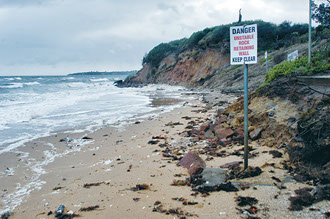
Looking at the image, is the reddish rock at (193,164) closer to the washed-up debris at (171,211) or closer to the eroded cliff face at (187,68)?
the washed-up debris at (171,211)

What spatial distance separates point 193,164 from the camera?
5074 millimetres

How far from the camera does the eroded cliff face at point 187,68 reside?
34.6 m

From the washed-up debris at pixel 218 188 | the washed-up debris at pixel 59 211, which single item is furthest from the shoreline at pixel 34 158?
the washed-up debris at pixel 218 188

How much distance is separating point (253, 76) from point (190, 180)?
19624 millimetres

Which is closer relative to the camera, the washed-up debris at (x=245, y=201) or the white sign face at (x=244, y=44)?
the washed-up debris at (x=245, y=201)

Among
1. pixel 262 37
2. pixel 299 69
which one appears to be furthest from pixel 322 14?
pixel 299 69

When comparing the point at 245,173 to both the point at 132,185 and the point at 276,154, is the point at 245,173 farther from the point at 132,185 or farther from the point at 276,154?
the point at 132,185

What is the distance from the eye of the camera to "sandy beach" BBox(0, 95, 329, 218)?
3498mm

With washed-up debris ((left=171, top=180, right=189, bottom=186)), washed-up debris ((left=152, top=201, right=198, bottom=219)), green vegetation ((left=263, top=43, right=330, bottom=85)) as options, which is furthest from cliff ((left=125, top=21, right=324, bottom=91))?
washed-up debris ((left=152, top=201, right=198, bottom=219))

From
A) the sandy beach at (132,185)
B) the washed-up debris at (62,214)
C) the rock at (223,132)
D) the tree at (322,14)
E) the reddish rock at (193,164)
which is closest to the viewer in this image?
the sandy beach at (132,185)

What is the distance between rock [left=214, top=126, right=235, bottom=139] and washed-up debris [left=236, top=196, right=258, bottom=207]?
323cm

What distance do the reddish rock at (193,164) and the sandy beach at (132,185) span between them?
177 millimetres

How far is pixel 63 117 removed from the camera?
14391 millimetres

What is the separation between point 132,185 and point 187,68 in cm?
3593
